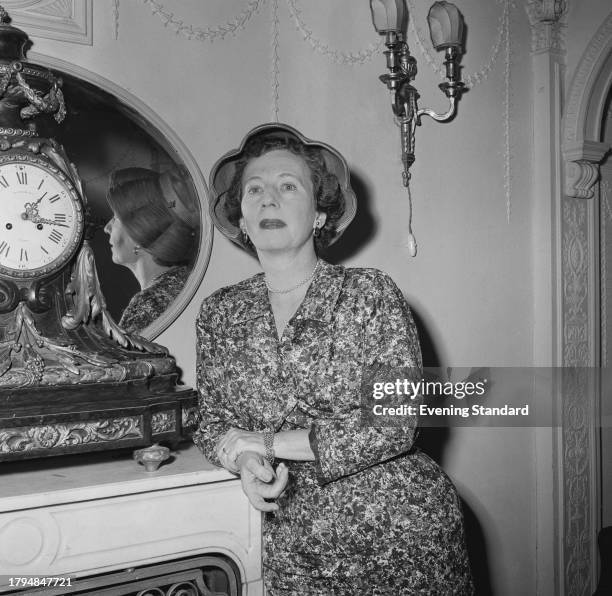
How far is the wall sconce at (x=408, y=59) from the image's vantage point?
106 inches

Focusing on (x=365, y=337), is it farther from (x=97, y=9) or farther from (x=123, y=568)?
(x=97, y=9)

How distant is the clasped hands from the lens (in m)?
1.66

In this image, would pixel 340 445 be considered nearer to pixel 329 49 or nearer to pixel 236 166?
pixel 236 166

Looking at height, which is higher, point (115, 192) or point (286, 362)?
point (115, 192)

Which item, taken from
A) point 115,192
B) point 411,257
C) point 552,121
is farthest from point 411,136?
point 115,192

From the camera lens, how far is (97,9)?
230cm

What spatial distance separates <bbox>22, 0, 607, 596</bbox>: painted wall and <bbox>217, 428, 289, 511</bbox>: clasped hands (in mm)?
687

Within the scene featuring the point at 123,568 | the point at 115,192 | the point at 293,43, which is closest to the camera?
the point at 123,568

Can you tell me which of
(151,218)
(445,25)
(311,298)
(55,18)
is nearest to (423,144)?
(445,25)

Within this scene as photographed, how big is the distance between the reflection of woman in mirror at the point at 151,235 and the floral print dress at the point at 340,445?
487 mm

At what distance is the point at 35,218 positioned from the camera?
1854 millimetres

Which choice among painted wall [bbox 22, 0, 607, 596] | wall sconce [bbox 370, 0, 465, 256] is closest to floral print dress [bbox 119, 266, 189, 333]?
painted wall [bbox 22, 0, 607, 596]

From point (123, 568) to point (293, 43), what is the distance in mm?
1875

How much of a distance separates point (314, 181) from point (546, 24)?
6.03 ft
